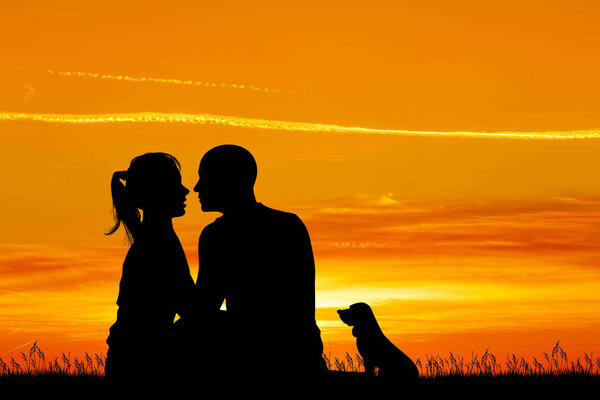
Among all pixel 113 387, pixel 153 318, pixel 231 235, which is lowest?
pixel 113 387

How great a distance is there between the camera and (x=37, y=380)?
14.5 m

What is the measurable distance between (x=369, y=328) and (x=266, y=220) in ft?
18.8

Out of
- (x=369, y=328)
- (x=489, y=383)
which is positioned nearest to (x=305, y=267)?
(x=369, y=328)

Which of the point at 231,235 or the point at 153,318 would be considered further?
the point at 153,318

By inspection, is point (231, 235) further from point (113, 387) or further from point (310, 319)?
point (113, 387)

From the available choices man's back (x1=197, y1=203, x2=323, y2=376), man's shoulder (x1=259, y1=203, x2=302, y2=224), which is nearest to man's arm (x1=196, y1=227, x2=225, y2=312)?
man's back (x1=197, y1=203, x2=323, y2=376)

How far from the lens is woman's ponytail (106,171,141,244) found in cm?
912

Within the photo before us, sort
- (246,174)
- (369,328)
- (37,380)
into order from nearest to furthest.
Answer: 1. (246,174)
2. (369,328)
3. (37,380)

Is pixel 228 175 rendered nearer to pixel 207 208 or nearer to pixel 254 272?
pixel 207 208

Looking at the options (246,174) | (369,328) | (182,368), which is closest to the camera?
(246,174)

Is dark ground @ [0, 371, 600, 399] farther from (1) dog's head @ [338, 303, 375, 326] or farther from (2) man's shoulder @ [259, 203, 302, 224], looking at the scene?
(2) man's shoulder @ [259, 203, 302, 224]

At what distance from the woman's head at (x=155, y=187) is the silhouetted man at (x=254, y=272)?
587mm

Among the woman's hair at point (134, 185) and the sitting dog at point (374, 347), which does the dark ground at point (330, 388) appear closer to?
the sitting dog at point (374, 347)

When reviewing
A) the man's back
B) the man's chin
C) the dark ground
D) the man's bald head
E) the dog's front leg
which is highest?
the man's bald head
